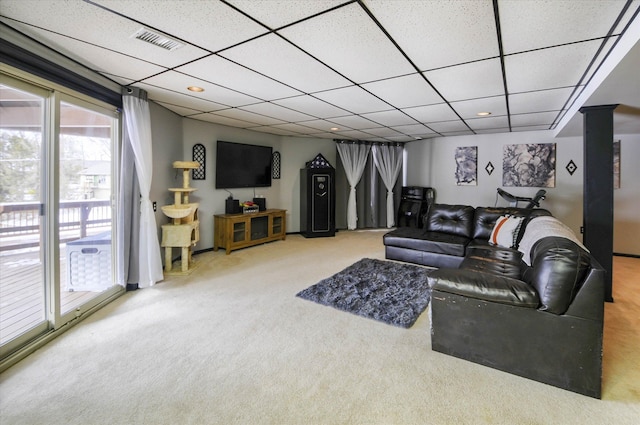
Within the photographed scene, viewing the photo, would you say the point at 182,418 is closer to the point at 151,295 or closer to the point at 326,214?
the point at 151,295

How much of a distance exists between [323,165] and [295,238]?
5.68ft

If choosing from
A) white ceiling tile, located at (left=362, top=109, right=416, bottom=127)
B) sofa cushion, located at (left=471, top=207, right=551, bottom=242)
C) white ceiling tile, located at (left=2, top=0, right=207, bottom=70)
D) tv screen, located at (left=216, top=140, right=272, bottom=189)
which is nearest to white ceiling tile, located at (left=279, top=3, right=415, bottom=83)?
white ceiling tile, located at (left=2, top=0, right=207, bottom=70)

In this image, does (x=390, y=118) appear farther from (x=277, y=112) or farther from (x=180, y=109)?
(x=180, y=109)

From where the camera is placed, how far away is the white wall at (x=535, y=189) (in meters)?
4.92

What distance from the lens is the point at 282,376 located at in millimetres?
1914

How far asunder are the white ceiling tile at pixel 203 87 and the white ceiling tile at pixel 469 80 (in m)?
2.03

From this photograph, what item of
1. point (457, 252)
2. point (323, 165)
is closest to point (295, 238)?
point (323, 165)

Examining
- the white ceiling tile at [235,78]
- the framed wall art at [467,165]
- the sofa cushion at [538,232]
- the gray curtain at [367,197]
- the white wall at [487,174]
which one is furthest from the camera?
the gray curtain at [367,197]

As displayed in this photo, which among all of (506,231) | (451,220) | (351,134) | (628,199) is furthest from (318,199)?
(628,199)

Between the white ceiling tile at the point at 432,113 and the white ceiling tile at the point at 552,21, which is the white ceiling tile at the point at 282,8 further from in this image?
the white ceiling tile at the point at 432,113

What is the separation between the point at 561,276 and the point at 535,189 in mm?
4783

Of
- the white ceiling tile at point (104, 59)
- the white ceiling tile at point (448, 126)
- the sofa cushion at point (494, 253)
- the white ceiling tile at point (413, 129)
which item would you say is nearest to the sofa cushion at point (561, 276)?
the sofa cushion at point (494, 253)

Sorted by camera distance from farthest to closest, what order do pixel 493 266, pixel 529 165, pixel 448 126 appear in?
pixel 529 165
pixel 448 126
pixel 493 266

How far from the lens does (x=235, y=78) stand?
280 cm
